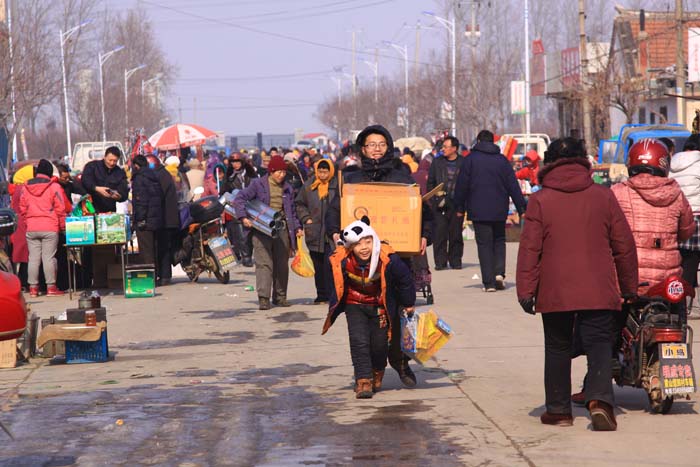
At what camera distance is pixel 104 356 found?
1185cm

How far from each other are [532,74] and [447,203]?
191 feet

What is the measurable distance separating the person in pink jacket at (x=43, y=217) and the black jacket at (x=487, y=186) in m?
5.26

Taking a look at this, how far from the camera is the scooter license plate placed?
8.00 meters

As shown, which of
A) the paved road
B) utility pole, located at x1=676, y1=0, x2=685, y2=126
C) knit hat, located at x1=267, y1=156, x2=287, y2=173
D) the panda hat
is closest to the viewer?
the paved road

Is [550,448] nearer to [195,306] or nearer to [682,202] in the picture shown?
[682,202]

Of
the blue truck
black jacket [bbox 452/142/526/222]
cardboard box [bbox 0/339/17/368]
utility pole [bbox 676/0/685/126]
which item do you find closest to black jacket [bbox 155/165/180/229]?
black jacket [bbox 452/142/526/222]

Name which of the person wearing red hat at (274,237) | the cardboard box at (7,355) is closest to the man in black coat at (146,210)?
the person wearing red hat at (274,237)

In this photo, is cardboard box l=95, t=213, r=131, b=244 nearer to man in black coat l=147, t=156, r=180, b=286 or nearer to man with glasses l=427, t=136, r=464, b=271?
man in black coat l=147, t=156, r=180, b=286

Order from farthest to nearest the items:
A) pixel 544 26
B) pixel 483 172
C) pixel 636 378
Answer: pixel 544 26, pixel 483 172, pixel 636 378

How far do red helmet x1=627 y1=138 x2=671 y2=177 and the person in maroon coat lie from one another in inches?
33.5

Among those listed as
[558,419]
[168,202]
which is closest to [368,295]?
[558,419]

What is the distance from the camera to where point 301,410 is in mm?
8898

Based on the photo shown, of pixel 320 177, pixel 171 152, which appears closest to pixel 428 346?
pixel 320 177

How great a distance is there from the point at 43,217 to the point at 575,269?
11.3 metres
